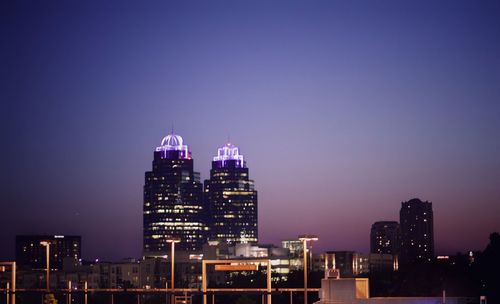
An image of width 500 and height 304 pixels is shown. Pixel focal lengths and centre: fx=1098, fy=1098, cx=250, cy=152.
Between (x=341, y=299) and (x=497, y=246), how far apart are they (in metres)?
82.3

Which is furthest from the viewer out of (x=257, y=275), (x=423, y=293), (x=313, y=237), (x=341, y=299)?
(x=257, y=275)

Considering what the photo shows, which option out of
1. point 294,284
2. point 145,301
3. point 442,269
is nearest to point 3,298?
point 145,301

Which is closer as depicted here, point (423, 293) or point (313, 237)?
point (313, 237)

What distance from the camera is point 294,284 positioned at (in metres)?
137

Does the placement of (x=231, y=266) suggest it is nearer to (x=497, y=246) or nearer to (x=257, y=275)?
(x=497, y=246)

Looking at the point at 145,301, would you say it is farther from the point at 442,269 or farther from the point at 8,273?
the point at 8,273

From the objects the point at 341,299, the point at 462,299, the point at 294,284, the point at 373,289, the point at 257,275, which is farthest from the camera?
the point at 257,275

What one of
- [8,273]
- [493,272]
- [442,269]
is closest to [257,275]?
[8,273]

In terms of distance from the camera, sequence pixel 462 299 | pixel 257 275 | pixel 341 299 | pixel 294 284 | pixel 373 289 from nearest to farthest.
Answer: pixel 341 299, pixel 462 299, pixel 373 289, pixel 294 284, pixel 257 275

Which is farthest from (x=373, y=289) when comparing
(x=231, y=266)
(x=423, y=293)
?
(x=231, y=266)

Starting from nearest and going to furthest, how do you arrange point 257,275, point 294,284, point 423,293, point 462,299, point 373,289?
point 462,299
point 423,293
point 373,289
point 294,284
point 257,275

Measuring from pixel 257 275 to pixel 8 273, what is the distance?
4393 cm

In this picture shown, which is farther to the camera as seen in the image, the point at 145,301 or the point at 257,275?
the point at 257,275

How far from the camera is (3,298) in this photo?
449 ft
